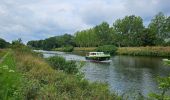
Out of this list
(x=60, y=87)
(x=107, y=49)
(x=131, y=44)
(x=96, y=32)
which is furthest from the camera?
(x=96, y=32)

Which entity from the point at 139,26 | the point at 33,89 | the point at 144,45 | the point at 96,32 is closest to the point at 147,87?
the point at 33,89

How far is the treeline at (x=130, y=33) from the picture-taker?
114562 millimetres

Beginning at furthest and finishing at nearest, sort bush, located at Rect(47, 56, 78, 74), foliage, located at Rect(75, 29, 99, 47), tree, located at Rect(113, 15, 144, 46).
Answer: foliage, located at Rect(75, 29, 99, 47)
tree, located at Rect(113, 15, 144, 46)
bush, located at Rect(47, 56, 78, 74)

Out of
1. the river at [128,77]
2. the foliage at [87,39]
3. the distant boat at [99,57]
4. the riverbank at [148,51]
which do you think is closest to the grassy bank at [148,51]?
the riverbank at [148,51]

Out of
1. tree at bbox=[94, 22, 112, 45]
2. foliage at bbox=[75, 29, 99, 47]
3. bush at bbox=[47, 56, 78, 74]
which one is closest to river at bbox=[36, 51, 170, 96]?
bush at bbox=[47, 56, 78, 74]

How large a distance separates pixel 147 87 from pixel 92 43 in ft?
423

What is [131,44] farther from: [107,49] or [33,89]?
[33,89]

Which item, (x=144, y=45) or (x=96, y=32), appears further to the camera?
(x=96, y=32)

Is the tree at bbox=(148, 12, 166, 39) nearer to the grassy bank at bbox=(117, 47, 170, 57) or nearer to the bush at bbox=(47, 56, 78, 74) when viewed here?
the grassy bank at bbox=(117, 47, 170, 57)

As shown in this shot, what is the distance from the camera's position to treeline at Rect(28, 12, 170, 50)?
115 m

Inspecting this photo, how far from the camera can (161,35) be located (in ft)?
377

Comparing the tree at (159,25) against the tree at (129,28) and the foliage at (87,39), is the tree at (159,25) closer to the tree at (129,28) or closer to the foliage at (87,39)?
the tree at (129,28)

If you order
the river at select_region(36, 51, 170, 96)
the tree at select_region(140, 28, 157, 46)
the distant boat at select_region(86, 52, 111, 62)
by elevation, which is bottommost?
the river at select_region(36, 51, 170, 96)

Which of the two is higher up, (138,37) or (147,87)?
(138,37)
